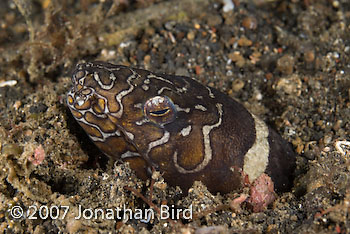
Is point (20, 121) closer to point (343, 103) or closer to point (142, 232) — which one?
point (142, 232)

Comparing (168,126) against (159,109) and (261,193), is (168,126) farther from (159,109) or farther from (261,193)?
(261,193)

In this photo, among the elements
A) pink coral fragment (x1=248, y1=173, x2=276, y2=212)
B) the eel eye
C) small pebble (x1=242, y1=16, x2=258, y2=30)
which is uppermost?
the eel eye

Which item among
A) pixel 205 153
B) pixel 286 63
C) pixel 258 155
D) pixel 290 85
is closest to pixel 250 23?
pixel 286 63

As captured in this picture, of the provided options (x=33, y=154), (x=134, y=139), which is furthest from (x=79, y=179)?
(x=134, y=139)

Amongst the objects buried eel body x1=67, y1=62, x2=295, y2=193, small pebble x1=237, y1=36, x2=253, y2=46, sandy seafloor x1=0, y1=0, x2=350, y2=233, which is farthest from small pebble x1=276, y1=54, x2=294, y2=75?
buried eel body x1=67, y1=62, x2=295, y2=193

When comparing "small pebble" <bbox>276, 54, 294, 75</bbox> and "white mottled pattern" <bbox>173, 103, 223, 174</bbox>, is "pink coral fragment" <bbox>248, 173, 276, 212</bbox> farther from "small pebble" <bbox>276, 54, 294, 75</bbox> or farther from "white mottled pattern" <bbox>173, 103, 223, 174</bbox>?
"small pebble" <bbox>276, 54, 294, 75</bbox>

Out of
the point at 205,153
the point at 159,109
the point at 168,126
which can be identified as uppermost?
the point at 159,109

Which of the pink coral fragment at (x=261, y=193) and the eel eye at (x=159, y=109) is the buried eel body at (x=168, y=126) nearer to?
the eel eye at (x=159, y=109)
